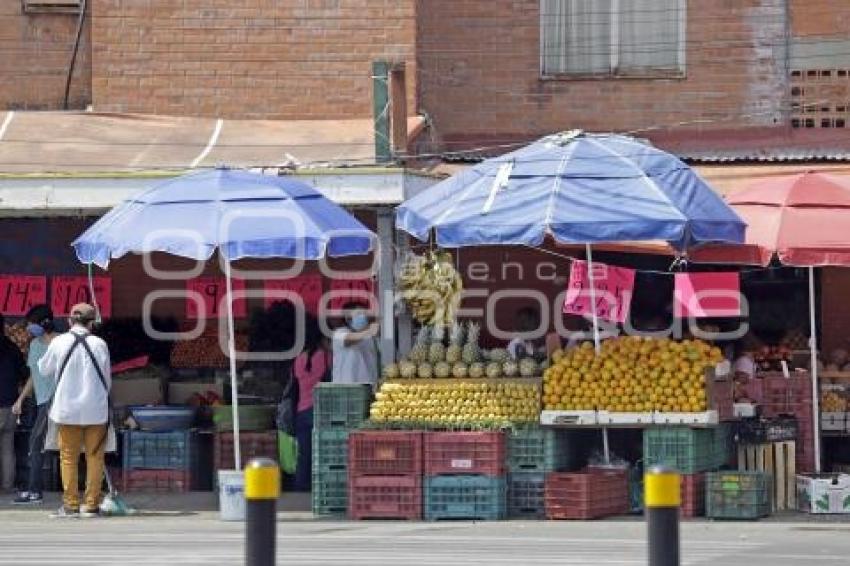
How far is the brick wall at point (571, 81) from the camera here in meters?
21.5

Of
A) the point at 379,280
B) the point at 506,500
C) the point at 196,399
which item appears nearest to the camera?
the point at 506,500

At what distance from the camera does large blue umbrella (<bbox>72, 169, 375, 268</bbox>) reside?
16719 mm

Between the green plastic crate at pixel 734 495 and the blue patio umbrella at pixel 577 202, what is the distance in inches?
63.8

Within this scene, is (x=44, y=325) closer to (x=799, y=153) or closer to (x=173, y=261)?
(x=173, y=261)

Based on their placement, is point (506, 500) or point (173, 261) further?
point (173, 261)

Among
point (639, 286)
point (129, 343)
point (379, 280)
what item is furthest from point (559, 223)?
point (129, 343)

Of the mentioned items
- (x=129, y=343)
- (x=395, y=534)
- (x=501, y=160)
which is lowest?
(x=395, y=534)

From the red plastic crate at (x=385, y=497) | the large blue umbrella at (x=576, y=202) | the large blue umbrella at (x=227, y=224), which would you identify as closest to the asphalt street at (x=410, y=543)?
the red plastic crate at (x=385, y=497)

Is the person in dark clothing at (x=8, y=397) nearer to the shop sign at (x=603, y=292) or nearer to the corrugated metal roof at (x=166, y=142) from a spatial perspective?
the corrugated metal roof at (x=166, y=142)

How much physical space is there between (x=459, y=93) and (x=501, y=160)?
4371mm

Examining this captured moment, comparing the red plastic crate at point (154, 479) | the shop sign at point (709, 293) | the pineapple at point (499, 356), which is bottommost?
the red plastic crate at point (154, 479)

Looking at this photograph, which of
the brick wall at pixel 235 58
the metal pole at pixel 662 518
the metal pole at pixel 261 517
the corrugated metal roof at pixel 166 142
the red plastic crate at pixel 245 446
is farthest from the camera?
the brick wall at pixel 235 58

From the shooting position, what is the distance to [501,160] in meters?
17.4

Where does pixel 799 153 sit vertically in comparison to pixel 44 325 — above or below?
above
